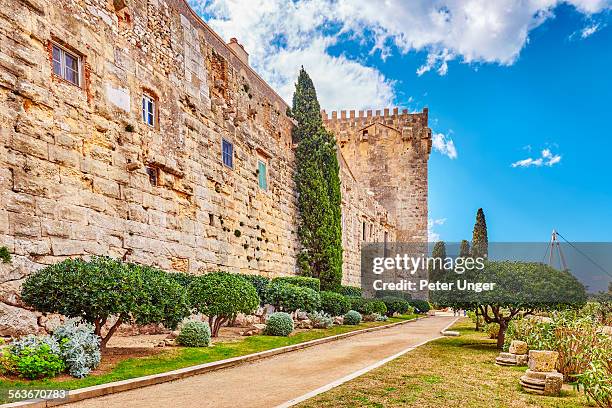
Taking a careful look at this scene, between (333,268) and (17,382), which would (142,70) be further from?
(333,268)

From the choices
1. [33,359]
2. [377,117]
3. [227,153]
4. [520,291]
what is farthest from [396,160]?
[33,359]

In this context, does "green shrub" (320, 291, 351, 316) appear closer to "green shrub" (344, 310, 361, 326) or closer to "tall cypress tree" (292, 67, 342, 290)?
"green shrub" (344, 310, 361, 326)

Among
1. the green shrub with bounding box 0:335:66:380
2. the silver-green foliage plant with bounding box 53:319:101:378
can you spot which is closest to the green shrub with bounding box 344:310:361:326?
the silver-green foliage plant with bounding box 53:319:101:378

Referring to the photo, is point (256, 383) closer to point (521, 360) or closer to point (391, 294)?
point (521, 360)

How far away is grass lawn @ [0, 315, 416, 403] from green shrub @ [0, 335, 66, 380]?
158mm

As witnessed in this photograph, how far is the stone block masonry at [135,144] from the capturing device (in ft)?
28.6

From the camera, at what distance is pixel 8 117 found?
843cm

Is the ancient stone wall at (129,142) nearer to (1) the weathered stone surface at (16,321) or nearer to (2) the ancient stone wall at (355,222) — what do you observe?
(1) the weathered stone surface at (16,321)

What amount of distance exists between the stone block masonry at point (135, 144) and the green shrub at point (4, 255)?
0.47 ft

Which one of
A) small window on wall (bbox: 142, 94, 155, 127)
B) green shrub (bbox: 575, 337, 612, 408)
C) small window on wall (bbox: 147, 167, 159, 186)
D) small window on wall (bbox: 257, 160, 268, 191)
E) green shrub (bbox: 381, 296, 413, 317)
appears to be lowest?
green shrub (bbox: 381, 296, 413, 317)

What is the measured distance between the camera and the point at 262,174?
19562mm

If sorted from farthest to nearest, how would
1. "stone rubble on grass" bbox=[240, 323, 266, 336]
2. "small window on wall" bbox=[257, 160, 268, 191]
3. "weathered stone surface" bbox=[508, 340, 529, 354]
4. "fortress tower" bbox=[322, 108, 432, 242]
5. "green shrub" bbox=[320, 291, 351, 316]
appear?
"fortress tower" bbox=[322, 108, 432, 242] → "small window on wall" bbox=[257, 160, 268, 191] → "green shrub" bbox=[320, 291, 351, 316] → "stone rubble on grass" bbox=[240, 323, 266, 336] → "weathered stone surface" bbox=[508, 340, 529, 354]

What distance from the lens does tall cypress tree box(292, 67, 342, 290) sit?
75.8 ft

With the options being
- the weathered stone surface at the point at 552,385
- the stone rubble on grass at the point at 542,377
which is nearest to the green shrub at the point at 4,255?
the stone rubble on grass at the point at 542,377
